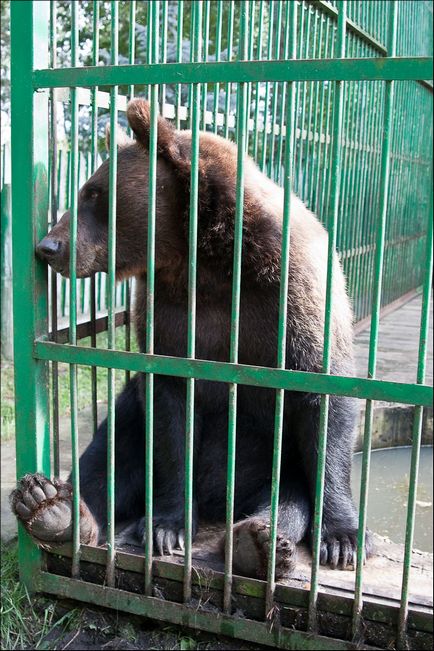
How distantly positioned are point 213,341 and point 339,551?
3.24ft

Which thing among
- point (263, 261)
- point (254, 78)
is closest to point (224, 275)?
point (263, 261)

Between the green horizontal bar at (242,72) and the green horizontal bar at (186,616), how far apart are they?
183cm

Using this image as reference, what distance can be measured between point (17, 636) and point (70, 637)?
0.67 feet

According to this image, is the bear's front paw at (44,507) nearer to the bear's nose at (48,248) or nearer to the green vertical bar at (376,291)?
the bear's nose at (48,248)

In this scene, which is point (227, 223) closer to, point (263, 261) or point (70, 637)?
point (263, 261)

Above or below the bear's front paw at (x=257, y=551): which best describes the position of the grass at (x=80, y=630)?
below

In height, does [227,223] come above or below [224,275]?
above

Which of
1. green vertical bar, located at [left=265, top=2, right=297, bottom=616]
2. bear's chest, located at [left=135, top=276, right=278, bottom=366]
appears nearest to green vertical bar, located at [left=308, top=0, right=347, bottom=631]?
green vertical bar, located at [left=265, top=2, right=297, bottom=616]

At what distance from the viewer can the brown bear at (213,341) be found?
2.98 m

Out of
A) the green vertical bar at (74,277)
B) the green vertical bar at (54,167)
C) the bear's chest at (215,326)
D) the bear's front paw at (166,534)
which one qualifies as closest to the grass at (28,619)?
the green vertical bar at (74,277)

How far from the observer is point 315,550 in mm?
2533

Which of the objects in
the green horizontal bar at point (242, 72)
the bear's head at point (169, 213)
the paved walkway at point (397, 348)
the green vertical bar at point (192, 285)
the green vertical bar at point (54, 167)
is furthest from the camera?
the paved walkway at point (397, 348)

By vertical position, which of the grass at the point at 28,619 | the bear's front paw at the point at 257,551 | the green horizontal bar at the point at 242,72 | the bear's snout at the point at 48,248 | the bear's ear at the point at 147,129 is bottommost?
the grass at the point at 28,619

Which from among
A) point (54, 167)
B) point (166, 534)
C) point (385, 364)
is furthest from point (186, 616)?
point (385, 364)
